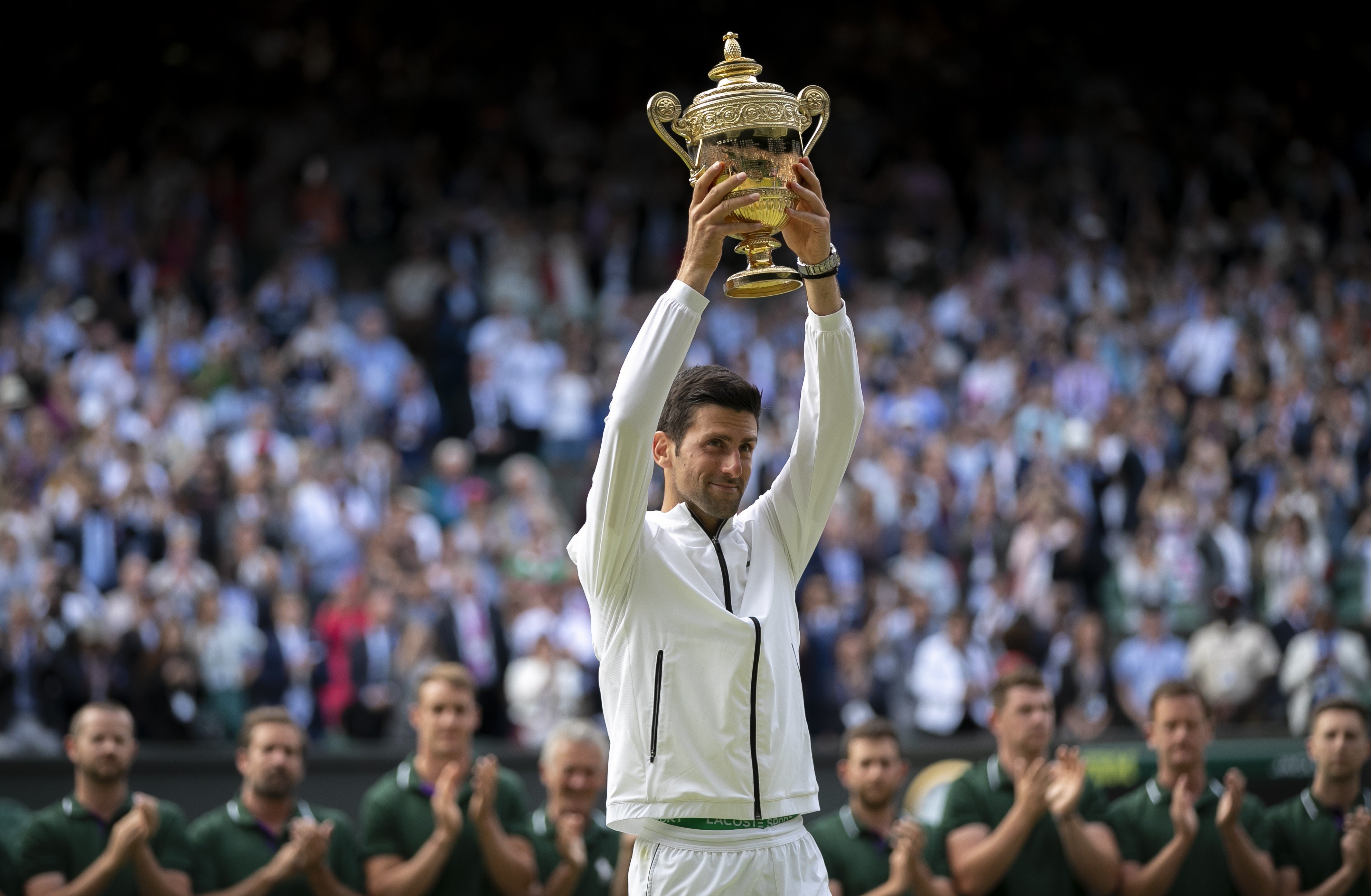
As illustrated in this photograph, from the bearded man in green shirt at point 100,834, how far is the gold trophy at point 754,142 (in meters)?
3.61

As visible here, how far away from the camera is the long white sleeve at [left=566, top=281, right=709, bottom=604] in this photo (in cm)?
356

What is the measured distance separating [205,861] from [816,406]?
3810mm

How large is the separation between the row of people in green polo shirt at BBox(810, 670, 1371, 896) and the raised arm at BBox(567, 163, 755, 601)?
2918 millimetres

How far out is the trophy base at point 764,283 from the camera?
394 cm

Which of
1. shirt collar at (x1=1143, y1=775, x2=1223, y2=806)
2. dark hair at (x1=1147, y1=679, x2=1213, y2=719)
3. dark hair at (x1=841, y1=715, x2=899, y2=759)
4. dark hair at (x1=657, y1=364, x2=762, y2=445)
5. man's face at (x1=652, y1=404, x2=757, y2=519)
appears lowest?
shirt collar at (x1=1143, y1=775, x2=1223, y2=806)

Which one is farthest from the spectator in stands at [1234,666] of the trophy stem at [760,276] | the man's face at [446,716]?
the trophy stem at [760,276]

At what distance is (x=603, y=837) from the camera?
6.79m

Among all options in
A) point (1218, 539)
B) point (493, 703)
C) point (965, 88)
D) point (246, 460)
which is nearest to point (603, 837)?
point (493, 703)

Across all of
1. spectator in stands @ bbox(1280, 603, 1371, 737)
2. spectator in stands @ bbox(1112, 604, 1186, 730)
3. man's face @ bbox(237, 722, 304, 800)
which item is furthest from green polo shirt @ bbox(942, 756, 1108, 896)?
spectator in stands @ bbox(1280, 603, 1371, 737)

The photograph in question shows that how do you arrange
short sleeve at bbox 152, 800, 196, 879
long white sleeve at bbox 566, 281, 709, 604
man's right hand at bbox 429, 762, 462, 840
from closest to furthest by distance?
long white sleeve at bbox 566, 281, 709, 604 < man's right hand at bbox 429, 762, 462, 840 < short sleeve at bbox 152, 800, 196, 879

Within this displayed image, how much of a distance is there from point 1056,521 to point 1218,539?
4.61ft

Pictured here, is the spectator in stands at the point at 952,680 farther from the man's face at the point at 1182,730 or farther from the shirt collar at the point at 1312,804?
the man's face at the point at 1182,730

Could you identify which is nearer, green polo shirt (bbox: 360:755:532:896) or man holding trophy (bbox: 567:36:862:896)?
man holding trophy (bbox: 567:36:862:896)

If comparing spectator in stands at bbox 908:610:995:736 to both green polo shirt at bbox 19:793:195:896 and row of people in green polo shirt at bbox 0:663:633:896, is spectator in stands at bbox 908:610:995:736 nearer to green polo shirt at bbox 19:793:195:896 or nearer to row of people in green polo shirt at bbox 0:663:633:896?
row of people in green polo shirt at bbox 0:663:633:896
